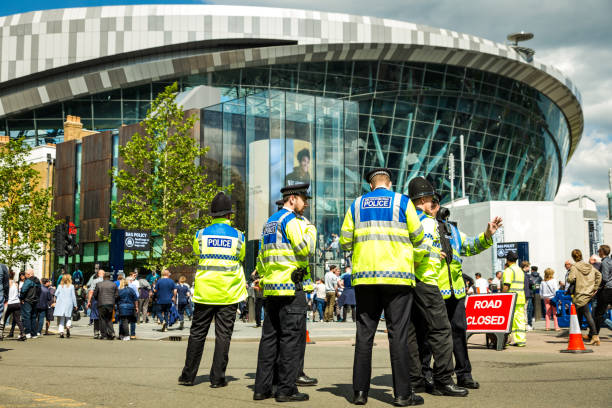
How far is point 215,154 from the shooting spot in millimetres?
33969

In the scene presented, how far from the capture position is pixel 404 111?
157 ft

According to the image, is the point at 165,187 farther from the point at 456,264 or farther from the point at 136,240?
the point at 456,264

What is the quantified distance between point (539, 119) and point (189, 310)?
41591mm

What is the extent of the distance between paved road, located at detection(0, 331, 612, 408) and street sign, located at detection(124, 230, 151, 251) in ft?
36.3

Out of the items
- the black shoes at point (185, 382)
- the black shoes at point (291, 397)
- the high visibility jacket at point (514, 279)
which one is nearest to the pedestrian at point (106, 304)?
the high visibility jacket at point (514, 279)

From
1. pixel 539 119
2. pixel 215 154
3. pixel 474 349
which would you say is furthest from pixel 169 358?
pixel 539 119

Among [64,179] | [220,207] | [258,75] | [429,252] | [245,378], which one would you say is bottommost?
[245,378]

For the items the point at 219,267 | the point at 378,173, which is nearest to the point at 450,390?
the point at 378,173

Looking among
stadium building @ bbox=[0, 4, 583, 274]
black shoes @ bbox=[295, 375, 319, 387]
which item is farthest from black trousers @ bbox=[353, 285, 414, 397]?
stadium building @ bbox=[0, 4, 583, 274]

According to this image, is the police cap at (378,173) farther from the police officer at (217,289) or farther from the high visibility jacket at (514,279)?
the high visibility jacket at (514,279)

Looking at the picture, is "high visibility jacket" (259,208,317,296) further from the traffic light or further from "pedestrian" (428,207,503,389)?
the traffic light

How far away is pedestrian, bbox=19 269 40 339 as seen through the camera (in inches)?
639

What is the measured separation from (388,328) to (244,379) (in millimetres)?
2447

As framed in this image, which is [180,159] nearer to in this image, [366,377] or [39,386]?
[39,386]
